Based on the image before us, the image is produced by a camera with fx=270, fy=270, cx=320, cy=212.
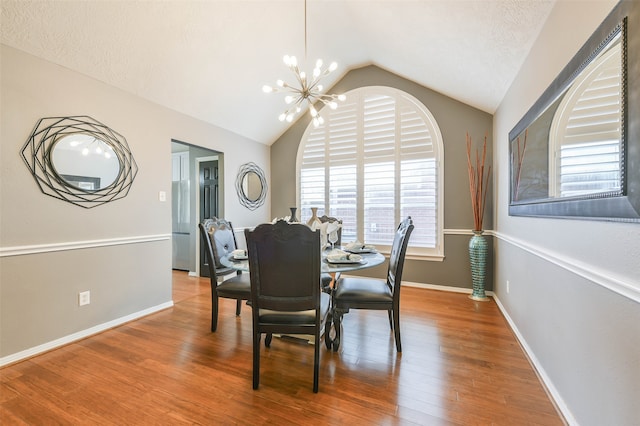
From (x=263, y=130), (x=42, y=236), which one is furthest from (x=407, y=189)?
(x=42, y=236)

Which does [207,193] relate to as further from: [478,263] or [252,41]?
[478,263]

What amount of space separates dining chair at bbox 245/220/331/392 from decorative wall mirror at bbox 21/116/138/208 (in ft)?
6.35

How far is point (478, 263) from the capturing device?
346 cm

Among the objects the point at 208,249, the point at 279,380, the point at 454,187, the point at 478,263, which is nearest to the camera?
the point at 279,380

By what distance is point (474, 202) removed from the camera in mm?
3541

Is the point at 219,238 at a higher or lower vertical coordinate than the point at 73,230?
lower

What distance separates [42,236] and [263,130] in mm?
3206

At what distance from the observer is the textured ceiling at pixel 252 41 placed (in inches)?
83.2

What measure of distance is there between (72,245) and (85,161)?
783 mm

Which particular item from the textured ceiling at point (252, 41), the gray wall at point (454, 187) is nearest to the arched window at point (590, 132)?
the textured ceiling at point (252, 41)

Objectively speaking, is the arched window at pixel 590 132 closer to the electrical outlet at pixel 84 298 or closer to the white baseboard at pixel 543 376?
the white baseboard at pixel 543 376

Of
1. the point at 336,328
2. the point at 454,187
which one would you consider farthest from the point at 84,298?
the point at 454,187

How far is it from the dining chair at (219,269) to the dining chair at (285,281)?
631 millimetres

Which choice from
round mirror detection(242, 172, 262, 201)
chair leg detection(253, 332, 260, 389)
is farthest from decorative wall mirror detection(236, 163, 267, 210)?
chair leg detection(253, 332, 260, 389)
